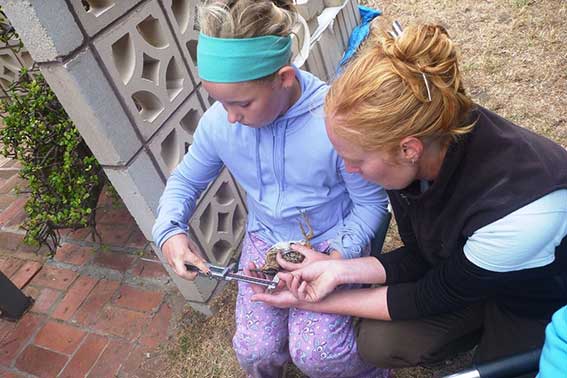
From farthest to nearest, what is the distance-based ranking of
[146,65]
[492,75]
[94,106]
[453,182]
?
[492,75] < [146,65] < [94,106] < [453,182]

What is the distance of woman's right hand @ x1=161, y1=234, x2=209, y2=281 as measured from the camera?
5.02 ft

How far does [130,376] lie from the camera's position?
214 centimetres

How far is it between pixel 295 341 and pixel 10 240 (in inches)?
99.1

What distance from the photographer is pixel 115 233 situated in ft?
9.43

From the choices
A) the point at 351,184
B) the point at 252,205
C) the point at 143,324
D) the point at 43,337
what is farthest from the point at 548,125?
the point at 43,337

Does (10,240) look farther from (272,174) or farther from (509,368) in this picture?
(509,368)

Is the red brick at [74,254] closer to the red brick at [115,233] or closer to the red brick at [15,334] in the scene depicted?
the red brick at [115,233]

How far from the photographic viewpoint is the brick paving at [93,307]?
2236 millimetres

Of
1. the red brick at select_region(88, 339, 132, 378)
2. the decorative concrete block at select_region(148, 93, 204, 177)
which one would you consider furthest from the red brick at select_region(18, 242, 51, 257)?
the decorative concrete block at select_region(148, 93, 204, 177)

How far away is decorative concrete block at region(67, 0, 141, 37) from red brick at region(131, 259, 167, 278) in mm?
1514

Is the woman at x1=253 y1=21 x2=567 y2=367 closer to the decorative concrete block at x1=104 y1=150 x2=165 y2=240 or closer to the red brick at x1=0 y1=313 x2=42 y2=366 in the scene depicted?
the decorative concrete block at x1=104 y1=150 x2=165 y2=240


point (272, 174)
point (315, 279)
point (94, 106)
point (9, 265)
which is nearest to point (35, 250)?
point (9, 265)

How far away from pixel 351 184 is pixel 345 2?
2754 mm

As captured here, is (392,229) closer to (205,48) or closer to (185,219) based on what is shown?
(185,219)
